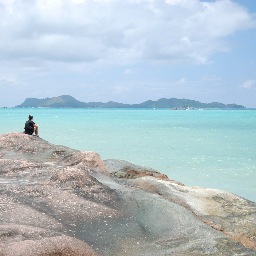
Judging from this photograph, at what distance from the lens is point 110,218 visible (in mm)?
7887

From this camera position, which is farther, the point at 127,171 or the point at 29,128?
the point at 29,128

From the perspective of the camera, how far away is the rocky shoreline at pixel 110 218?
632cm

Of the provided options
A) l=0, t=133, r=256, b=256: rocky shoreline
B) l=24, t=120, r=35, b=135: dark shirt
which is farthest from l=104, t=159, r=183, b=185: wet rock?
l=24, t=120, r=35, b=135: dark shirt

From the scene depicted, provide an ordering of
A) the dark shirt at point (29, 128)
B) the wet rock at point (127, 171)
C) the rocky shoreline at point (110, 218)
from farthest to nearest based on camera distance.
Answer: the dark shirt at point (29, 128) → the wet rock at point (127, 171) → the rocky shoreline at point (110, 218)

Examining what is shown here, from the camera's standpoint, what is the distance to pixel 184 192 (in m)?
10.8

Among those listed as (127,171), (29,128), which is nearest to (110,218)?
(127,171)

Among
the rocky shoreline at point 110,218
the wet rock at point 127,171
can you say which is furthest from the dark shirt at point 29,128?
the rocky shoreline at point 110,218

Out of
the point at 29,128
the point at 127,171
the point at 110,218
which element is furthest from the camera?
the point at 29,128

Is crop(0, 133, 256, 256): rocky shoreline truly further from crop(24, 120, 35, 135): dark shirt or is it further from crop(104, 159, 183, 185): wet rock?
crop(24, 120, 35, 135): dark shirt

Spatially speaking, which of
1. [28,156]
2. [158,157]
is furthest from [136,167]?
[158,157]

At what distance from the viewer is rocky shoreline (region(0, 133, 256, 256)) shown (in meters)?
6.32

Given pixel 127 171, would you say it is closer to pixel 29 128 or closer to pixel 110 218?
pixel 110 218

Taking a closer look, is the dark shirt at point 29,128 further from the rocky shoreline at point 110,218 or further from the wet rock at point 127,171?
the rocky shoreline at point 110,218

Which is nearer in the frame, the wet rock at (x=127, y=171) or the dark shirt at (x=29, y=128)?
the wet rock at (x=127, y=171)
